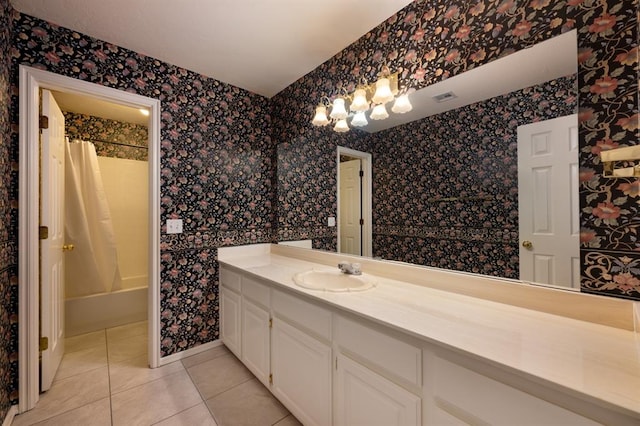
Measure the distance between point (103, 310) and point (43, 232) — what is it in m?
1.40

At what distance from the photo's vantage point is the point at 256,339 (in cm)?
179

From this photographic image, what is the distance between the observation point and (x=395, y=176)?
1.64 meters

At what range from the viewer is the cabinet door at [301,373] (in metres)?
1.27

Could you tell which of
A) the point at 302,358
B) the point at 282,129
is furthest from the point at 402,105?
the point at 302,358

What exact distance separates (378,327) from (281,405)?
3.47 feet

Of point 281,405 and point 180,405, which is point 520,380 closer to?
point 281,405

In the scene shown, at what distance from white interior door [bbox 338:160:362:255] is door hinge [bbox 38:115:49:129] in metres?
1.98

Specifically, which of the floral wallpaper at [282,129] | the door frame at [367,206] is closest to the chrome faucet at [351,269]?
the door frame at [367,206]

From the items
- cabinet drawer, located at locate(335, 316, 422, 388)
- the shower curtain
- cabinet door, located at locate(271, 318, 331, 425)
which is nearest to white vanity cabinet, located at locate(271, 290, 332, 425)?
cabinet door, located at locate(271, 318, 331, 425)

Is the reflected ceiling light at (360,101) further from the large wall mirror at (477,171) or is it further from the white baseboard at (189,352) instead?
the white baseboard at (189,352)

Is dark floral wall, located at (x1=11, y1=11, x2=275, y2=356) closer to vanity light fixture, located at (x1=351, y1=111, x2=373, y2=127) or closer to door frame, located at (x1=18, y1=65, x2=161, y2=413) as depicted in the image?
door frame, located at (x1=18, y1=65, x2=161, y2=413)

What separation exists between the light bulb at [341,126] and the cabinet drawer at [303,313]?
1.23m

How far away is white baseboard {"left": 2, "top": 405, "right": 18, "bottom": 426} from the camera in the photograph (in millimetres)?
1447

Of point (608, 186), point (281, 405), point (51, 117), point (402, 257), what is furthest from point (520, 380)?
point (51, 117)
